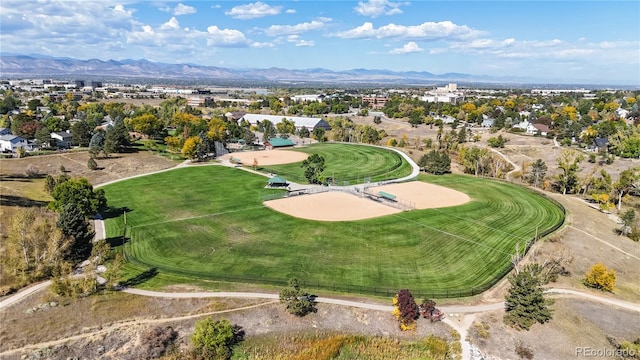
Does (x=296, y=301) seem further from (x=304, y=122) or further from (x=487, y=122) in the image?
(x=487, y=122)

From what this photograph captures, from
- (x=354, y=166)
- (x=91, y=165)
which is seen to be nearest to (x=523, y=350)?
(x=354, y=166)

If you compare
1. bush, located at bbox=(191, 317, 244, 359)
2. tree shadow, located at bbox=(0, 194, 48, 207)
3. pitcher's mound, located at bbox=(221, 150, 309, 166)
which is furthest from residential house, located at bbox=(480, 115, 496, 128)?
bush, located at bbox=(191, 317, 244, 359)

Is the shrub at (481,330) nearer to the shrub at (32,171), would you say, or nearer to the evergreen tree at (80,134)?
the shrub at (32,171)

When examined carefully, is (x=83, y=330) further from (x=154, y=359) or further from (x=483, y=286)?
(x=483, y=286)

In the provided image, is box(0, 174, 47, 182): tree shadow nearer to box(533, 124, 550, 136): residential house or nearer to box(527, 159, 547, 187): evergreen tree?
box(527, 159, 547, 187): evergreen tree

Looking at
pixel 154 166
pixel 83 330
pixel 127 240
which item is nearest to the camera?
pixel 83 330

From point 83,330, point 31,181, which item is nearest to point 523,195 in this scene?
point 83,330
